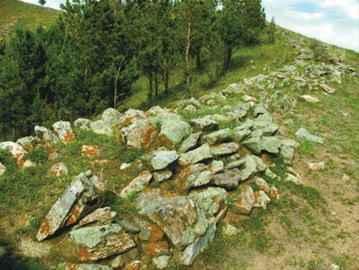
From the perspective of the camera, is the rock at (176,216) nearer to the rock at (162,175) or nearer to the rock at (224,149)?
the rock at (162,175)

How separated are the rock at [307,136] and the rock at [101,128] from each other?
40.5ft

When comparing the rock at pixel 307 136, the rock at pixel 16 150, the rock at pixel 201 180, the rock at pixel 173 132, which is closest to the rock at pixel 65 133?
the rock at pixel 16 150

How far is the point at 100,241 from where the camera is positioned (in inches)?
560

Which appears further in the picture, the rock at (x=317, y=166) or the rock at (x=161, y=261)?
the rock at (x=317, y=166)

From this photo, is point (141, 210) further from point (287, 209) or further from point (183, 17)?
point (183, 17)

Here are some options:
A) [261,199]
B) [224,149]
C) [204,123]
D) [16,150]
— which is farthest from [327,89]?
[16,150]

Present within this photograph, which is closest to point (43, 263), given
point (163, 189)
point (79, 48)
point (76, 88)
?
point (163, 189)

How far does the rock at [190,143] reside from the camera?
1953 centimetres

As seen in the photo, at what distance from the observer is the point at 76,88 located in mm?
41031

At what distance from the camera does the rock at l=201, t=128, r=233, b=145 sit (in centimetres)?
2036

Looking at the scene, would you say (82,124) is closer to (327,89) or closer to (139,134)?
(139,134)

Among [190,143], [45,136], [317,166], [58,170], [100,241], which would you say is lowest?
[100,241]

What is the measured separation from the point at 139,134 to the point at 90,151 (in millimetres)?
2458

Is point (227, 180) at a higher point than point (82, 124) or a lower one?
lower
